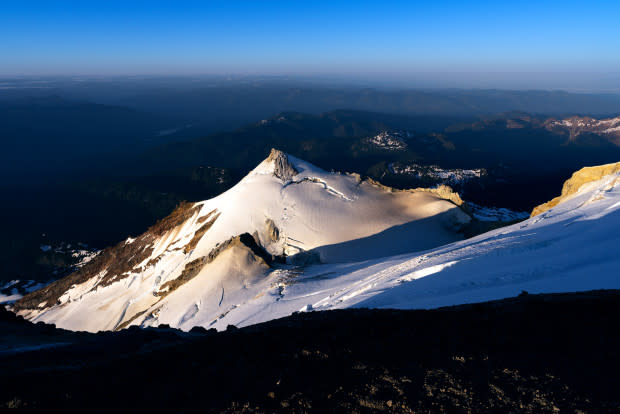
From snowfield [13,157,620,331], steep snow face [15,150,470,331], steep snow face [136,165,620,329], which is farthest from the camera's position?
steep snow face [15,150,470,331]

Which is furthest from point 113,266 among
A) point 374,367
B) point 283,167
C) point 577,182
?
point 577,182

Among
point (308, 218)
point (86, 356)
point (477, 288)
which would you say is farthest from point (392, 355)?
point (308, 218)

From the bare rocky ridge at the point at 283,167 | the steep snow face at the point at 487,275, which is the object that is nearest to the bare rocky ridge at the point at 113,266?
the bare rocky ridge at the point at 283,167

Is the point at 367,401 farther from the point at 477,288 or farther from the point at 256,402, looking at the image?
the point at 477,288

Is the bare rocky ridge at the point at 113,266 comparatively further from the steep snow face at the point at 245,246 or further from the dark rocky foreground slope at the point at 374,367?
the dark rocky foreground slope at the point at 374,367

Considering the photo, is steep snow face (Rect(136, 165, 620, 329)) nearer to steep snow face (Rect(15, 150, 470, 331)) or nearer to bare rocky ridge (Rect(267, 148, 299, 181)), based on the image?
steep snow face (Rect(15, 150, 470, 331))

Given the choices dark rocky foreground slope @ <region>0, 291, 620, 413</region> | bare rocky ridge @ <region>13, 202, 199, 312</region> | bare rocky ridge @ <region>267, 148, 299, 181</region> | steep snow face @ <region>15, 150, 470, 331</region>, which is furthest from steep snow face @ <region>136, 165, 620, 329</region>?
bare rocky ridge @ <region>267, 148, 299, 181</region>

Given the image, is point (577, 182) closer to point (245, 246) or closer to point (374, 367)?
point (245, 246)
